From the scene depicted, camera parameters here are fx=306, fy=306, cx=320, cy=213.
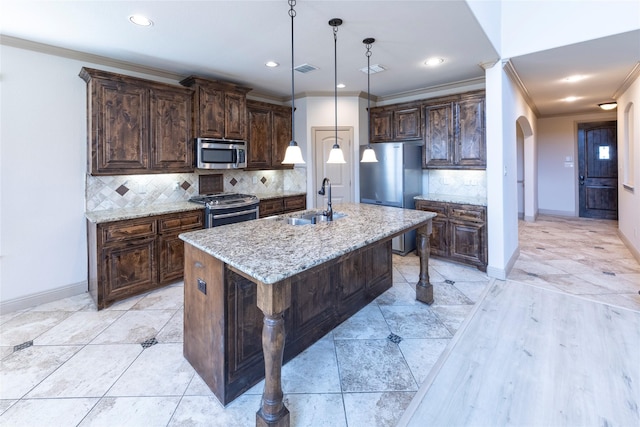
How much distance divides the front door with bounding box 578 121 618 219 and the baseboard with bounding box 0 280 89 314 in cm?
1000

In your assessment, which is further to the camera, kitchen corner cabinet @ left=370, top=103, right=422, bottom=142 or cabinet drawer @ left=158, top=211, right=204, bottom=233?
kitchen corner cabinet @ left=370, top=103, right=422, bottom=142

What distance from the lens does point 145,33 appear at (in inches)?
109

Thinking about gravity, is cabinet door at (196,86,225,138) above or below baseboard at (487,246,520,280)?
above

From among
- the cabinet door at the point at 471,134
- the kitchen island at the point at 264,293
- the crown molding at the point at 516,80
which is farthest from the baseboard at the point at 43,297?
the crown molding at the point at 516,80

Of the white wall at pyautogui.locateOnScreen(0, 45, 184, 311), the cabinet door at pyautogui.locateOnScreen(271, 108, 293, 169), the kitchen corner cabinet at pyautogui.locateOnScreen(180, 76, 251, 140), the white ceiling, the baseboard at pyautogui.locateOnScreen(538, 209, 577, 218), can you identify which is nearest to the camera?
the white ceiling

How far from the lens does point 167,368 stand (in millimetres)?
2145

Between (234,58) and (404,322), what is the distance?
3.29 meters

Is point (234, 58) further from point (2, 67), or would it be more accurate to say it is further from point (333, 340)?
point (333, 340)

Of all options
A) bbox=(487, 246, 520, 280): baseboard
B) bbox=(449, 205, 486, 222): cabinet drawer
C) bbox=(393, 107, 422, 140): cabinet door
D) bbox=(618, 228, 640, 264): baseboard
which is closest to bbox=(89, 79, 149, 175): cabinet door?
bbox=(393, 107, 422, 140): cabinet door

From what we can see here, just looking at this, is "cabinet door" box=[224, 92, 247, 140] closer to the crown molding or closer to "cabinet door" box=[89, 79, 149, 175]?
"cabinet door" box=[89, 79, 149, 175]

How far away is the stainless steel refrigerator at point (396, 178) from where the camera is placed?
14.7ft

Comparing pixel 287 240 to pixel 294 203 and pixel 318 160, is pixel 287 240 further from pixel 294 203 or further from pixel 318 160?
pixel 318 160

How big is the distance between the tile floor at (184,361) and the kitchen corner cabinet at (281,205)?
5.08 feet

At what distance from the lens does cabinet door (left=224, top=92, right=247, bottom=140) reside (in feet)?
13.6
